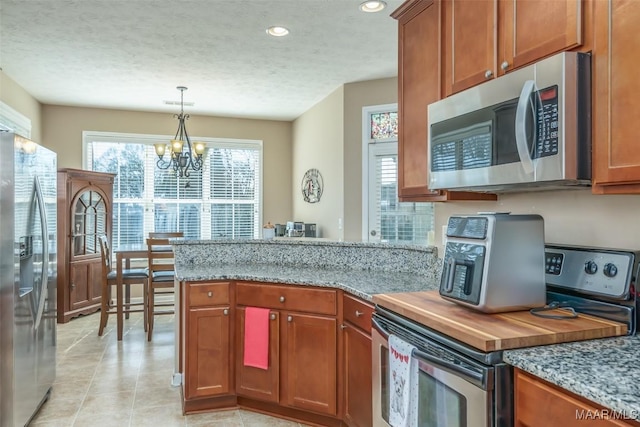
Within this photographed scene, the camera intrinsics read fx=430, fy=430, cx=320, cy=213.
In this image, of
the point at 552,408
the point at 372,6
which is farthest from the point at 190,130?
the point at 552,408

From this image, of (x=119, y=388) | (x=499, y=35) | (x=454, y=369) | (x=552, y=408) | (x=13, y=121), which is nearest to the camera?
(x=552, y=408)

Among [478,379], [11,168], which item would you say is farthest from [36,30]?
[478,379]

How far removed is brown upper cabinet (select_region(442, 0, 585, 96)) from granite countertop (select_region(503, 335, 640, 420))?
0.94 m

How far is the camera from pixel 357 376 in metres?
2.18

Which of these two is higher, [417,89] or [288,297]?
[417,89]

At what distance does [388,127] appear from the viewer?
5.00 metres

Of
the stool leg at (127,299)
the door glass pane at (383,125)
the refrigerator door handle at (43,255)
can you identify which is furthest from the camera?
the door glass pane at (383,125)

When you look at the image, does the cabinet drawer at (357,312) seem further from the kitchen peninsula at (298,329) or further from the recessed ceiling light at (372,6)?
the recessed ceiling light at (372,6)

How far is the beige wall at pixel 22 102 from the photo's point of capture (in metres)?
4.52

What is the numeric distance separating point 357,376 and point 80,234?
4.22m

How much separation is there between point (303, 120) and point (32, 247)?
4508 millimetres

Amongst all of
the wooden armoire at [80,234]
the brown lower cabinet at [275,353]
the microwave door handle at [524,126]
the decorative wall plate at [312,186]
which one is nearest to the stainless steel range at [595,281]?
the microwave door handle at [524,126]

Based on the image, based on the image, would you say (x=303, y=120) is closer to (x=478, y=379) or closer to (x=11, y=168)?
(x=11, y=168)

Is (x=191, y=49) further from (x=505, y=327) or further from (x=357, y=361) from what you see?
(x=505, y=327)
